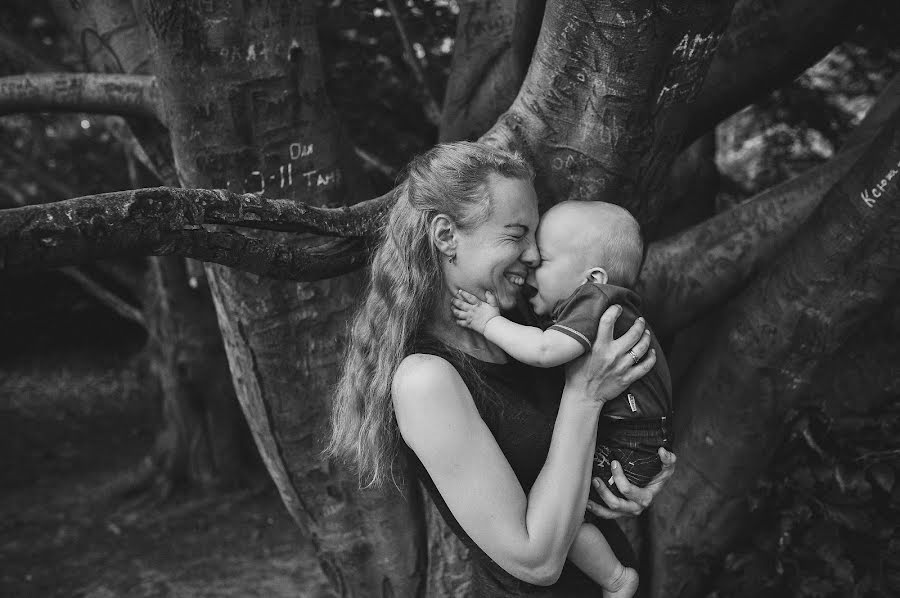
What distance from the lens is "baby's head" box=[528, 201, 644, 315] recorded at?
217 centimetres

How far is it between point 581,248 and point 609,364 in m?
0.36

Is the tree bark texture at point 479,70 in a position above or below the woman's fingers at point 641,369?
above

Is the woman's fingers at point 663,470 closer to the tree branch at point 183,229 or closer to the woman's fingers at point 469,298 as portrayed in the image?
the woman's fingers at point 469,298

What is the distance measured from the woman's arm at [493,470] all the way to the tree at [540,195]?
57 cm

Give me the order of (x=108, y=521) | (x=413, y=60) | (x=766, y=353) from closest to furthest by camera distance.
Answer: (x=766, y=353)
(x=413, y=60)
(x=108, y=521)

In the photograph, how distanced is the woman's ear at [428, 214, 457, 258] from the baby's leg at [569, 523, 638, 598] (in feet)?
2.66

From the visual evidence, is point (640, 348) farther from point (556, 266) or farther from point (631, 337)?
point (556, 266)

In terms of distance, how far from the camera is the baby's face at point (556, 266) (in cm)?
217

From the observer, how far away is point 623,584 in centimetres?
219

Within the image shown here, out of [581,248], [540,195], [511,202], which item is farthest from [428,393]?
[540,195]

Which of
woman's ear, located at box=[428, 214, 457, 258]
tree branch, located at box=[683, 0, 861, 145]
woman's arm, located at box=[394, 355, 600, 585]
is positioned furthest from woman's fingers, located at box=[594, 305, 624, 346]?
tree branch, located at box=[683, 0, 861, 145]

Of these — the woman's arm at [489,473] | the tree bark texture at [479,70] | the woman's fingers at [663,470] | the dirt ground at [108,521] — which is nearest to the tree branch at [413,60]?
the tree bark texture at [479,70]

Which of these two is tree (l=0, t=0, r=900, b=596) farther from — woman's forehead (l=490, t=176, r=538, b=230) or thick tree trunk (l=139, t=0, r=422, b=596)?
woman's forehead (l=490, t=176, r=538, b=230)

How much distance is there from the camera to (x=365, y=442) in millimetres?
2113
